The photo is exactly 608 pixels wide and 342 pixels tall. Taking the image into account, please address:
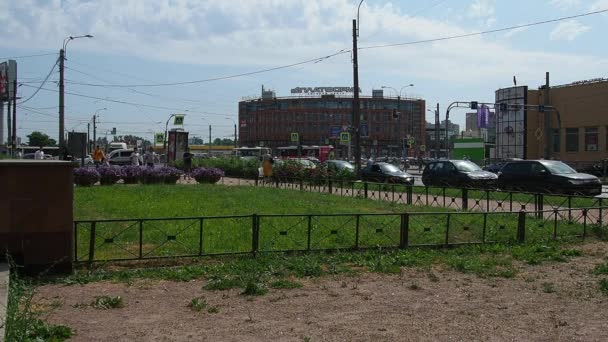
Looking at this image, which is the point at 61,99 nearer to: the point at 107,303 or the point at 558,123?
the point at 107,303

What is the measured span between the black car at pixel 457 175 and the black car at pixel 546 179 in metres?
0.80

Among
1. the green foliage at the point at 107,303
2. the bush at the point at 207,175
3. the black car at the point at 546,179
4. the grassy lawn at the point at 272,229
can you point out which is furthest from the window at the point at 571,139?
the green foliage at the point at 107,303

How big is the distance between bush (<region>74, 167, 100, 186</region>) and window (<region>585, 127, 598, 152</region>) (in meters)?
46.6

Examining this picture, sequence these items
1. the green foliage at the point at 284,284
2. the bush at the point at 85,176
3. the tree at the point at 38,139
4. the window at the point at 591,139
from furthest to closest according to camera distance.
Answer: the tree at the point at 38,139 < the window at the point at 591,139 < the bush at the point at 85,176 < the green foliage at the point at 284,284

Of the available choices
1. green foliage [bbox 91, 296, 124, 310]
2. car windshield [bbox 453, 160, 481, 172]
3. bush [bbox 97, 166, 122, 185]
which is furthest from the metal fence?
bush [bbox 97, 166, 122, 185]

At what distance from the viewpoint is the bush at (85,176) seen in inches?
965

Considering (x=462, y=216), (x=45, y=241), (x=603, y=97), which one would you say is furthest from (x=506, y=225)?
(x=603, y=97)

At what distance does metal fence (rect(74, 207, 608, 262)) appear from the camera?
9.70 meters

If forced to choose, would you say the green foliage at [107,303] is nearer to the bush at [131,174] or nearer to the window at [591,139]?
the bush at [131,174]

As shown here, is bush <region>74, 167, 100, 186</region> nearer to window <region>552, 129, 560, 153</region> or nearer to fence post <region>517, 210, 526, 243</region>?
fence post <region>517, 210, 526, 243</region>

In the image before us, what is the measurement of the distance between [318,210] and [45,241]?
8.13 m

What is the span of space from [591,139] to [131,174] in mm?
44933

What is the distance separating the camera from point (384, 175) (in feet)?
108

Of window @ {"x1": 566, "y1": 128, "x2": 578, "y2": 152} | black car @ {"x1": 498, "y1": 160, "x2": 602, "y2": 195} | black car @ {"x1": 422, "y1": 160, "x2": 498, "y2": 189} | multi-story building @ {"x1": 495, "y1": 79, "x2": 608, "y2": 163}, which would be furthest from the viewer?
window @ {"x1": 566, "y1": 128, "x2": 578, "y2": 152}
